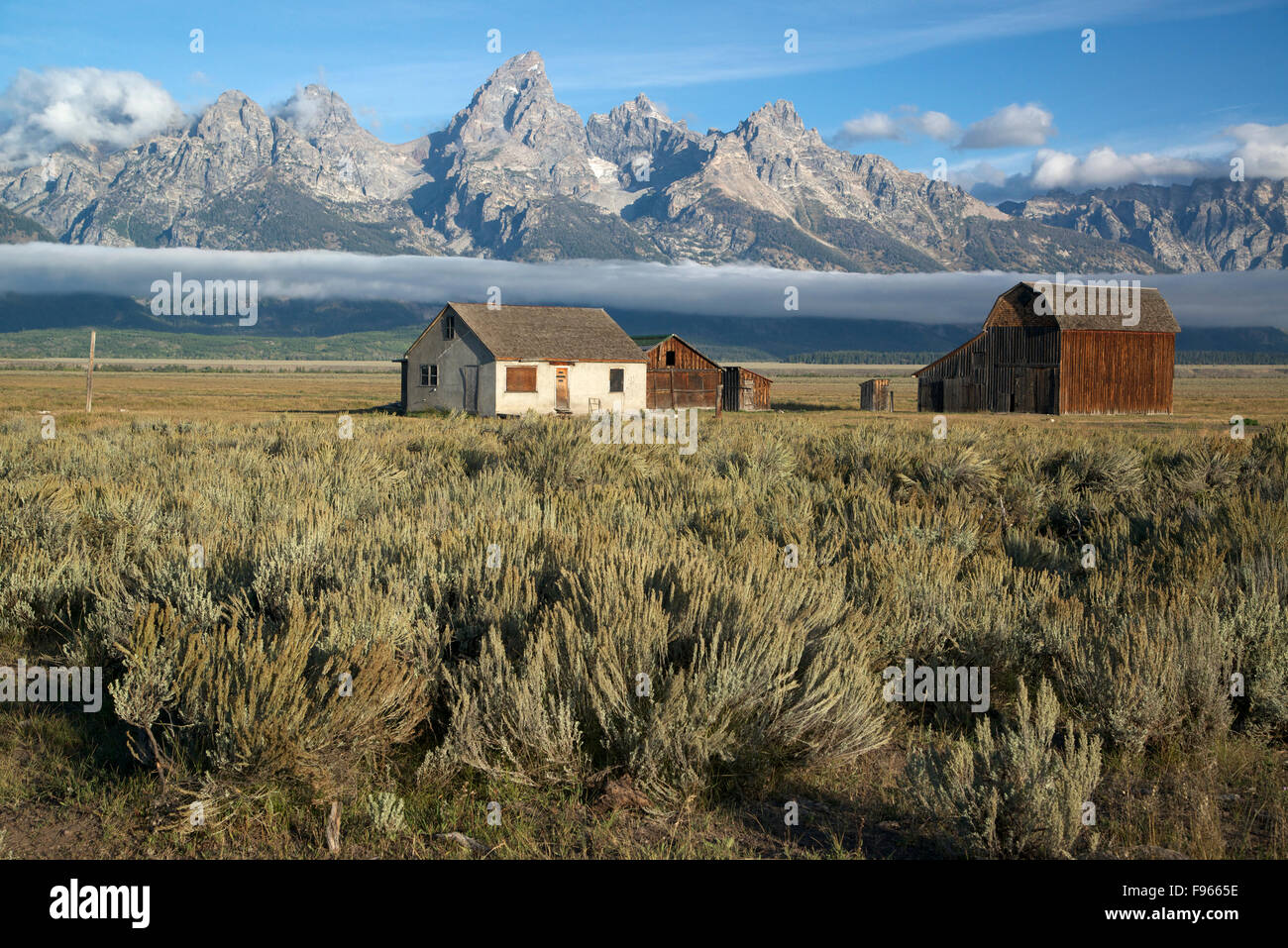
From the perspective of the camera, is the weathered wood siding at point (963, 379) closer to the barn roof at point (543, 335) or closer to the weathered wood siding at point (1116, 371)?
the weathered wood siding at point (1116, 371)

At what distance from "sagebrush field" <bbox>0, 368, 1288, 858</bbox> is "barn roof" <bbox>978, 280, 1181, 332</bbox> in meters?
43.7

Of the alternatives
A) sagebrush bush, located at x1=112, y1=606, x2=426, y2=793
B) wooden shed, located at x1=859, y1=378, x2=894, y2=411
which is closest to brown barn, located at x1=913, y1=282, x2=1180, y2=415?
wooden shed, located at x1=859, y1=378, x2=894, y2=411

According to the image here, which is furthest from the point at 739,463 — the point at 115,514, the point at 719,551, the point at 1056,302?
the point at 1056,302

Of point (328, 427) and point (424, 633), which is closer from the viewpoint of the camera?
point (424, 633)

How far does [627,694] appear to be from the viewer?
4.12 metres

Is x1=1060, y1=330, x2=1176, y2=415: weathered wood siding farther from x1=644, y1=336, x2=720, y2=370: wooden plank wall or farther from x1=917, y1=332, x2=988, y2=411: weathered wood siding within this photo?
x1=644, y1=336, x2=720, y2=370: wooden plank wall

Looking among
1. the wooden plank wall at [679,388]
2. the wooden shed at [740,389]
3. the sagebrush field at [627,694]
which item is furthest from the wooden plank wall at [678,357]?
the sagebrush field at [627,694]

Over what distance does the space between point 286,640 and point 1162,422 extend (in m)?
42.3

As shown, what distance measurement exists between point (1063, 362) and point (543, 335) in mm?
26183

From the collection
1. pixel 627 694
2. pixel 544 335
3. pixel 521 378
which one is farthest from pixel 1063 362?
pixel 627 694

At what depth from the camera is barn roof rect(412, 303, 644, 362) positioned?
4072cm

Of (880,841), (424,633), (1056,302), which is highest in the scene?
(1056,302)
